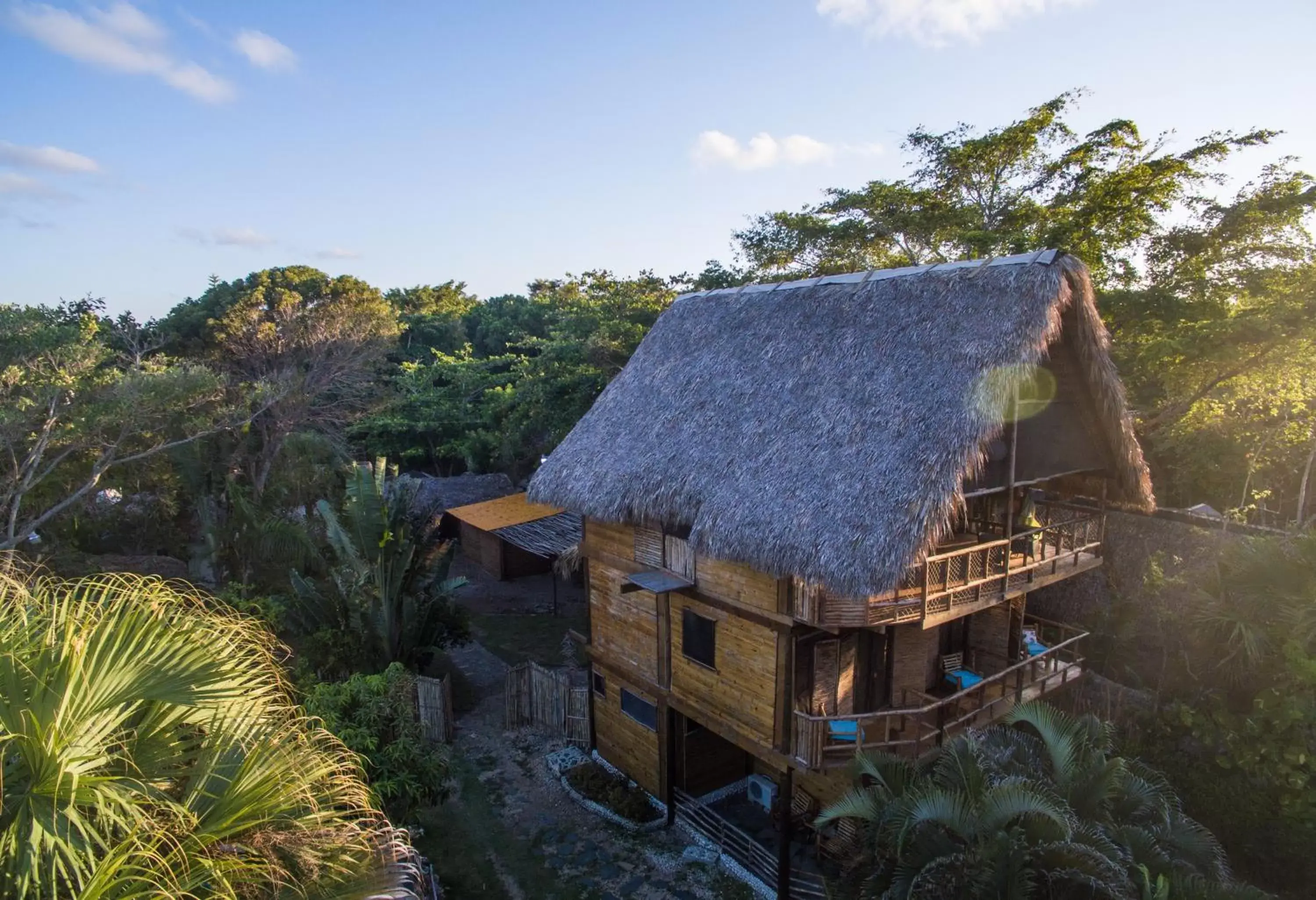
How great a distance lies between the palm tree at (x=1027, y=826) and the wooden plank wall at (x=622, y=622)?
15.9ft

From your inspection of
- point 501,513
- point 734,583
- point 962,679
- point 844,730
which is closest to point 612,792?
point 844,730

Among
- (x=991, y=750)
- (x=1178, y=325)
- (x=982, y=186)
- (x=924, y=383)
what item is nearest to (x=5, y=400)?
(x=924, y=383)

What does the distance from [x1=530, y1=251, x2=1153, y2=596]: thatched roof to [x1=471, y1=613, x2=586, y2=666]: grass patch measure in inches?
318

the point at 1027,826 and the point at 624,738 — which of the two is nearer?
the point at 1027,826

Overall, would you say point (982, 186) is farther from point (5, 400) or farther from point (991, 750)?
point (5, 400)

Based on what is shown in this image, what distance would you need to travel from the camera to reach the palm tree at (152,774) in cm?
333

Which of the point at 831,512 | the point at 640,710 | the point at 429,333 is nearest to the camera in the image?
the point at 831,512

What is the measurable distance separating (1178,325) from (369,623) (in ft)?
64.2

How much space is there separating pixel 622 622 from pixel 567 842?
3680mm

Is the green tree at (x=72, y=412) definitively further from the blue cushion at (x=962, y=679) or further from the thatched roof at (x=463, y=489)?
the blue cushion at (x=962, y=679)

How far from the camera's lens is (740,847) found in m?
11.6

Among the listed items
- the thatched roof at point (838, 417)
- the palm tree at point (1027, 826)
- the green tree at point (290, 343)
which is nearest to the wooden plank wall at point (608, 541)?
the thatched roof at point (838, 417)

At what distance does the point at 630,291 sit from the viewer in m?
26.1

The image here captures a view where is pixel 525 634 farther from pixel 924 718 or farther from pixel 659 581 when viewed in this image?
pixel 924 718
